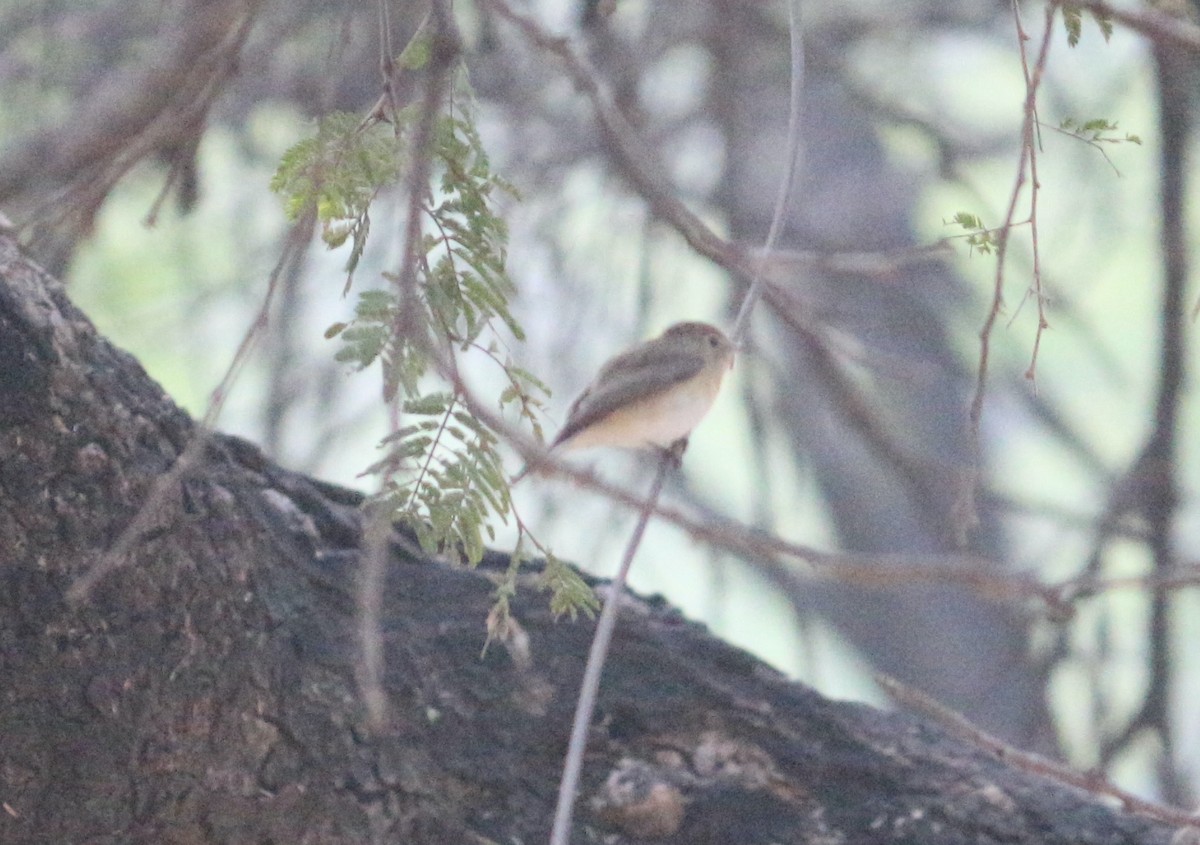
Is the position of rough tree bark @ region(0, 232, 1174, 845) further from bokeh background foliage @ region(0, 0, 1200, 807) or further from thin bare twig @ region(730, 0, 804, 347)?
thin bare twig @ region(730, 0, 804, 347)

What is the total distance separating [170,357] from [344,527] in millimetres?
3257

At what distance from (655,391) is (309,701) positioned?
2.43m

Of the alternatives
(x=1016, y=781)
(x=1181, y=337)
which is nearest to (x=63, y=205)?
(x=1016, y=781)

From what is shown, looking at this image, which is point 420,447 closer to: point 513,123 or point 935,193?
point 513,123

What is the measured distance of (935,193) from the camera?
8.30 m

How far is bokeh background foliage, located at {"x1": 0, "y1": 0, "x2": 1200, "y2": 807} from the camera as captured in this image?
13.1 ft

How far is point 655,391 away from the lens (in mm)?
4594

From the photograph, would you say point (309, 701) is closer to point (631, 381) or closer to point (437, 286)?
point (437, 286)

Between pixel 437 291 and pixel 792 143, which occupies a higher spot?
pixel 792 143

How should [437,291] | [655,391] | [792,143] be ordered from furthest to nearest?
[655,391], [792,143], [437,291]

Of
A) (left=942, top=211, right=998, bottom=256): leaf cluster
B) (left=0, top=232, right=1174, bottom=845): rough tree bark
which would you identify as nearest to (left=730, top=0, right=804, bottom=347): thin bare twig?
(left=942, top=211, right=998, bottom=256): leaf cluster

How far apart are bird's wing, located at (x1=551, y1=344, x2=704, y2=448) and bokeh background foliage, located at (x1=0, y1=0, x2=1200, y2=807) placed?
0.55ft

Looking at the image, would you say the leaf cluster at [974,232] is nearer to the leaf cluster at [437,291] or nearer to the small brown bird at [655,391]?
the leaf cluster at [437,291]

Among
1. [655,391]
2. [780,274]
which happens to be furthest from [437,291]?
[780,274]
